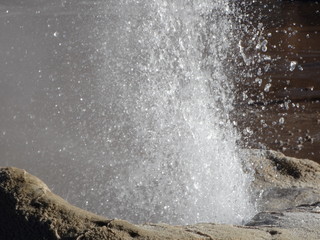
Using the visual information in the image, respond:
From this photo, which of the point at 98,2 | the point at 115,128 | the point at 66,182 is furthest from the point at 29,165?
the point at 98,2

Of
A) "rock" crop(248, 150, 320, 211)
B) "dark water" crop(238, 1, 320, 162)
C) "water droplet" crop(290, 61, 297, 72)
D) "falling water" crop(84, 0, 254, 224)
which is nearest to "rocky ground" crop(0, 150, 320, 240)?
"rock" crop(248, 150, 320, 211)

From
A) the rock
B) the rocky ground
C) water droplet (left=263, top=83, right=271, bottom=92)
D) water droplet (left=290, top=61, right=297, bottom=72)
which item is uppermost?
water droplet (left=290, top=61, right=297, bottom=72)

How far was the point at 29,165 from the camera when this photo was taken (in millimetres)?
2549

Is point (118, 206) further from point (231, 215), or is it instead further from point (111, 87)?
point (111, 87)

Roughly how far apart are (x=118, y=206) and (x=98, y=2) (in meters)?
2.13

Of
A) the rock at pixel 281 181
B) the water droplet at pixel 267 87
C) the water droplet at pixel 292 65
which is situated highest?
the water droplet at pixel 292 65

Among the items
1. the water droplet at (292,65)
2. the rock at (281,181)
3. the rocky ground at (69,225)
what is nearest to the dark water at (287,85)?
the water droplet at (292,65)

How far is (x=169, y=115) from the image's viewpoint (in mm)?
2670

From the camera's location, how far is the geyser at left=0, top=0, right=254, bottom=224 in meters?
2.24

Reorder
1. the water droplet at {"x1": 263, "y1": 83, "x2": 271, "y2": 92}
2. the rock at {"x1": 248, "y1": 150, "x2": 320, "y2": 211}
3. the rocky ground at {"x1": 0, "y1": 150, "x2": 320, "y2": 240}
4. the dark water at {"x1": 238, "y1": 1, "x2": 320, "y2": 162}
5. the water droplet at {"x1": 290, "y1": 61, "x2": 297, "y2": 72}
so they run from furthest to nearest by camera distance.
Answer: the water droplet at {"x1": 290, "y1": 61, "x2": 297, "y2": 72}, the water droplet at {"x1": 263, "y1": 83, "x2": 271, "y2": 92}, the dark water at {"x1": 238, "y1": 1, "x2": 320, "y2": 162}, the rock at {"x1": 248, "y1": 150, "x2": 320, "y2": 211}, the rocky ground at {"x1": 0, "y1": 150, "x2": 320, "y2": 240}

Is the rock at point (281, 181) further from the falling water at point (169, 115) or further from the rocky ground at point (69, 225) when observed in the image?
the rocky ground at point (69, 225)

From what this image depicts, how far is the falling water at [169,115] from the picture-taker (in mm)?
2178

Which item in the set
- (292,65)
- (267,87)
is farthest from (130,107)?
(292,65)

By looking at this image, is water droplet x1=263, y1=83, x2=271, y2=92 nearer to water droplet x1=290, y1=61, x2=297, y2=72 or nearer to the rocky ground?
water droplet x1=290, y1=61, x2=297, y2=72
